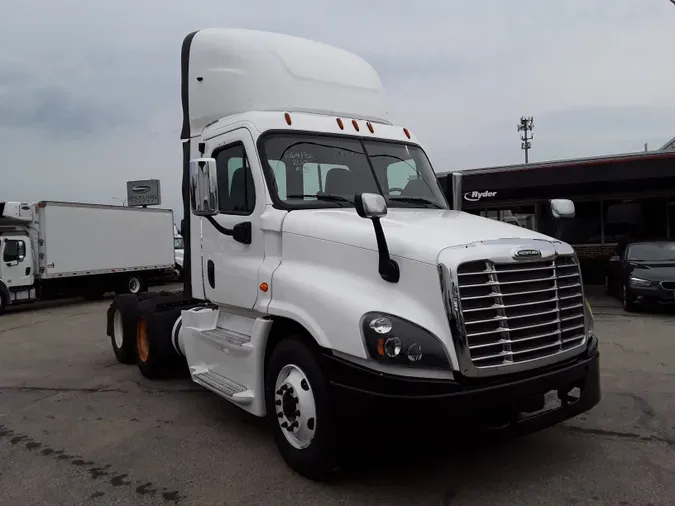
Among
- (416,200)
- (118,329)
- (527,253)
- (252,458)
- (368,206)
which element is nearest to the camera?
(368,206)

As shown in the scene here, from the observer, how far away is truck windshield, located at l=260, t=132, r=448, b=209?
15.1ft

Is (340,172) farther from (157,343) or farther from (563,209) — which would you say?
(157,343)

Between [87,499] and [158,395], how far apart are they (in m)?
2.56

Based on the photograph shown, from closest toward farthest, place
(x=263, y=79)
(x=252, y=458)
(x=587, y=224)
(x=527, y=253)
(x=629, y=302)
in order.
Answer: (x=527, y=253)
(x=252, y=458)
(x=263, y=79)
(x=629, y=302)
(x=587, y=224)

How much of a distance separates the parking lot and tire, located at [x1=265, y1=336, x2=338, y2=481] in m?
0.16

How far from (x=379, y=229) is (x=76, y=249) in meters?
16.4

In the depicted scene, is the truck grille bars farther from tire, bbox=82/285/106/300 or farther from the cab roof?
tire, bbox=82/285/106/300

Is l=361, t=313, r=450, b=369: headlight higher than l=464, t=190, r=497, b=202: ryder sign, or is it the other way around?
l=464, t=190, r=497, b=202: ryder sign

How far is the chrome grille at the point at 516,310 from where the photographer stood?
11.3 ft

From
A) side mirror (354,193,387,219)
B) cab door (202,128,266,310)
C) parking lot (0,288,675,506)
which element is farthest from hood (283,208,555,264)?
parking lot (0,288,675,506)

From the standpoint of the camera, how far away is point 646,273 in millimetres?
11758

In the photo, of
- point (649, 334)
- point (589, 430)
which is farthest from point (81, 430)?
point (649, 334)

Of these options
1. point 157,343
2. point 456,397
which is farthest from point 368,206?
point 157,343

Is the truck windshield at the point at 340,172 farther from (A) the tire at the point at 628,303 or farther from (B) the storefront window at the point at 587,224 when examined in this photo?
(B) the storefront window at the point at 587,224
